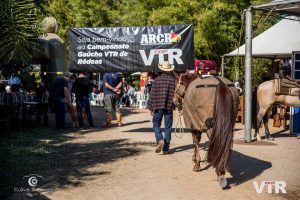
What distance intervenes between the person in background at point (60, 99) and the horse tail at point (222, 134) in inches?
330

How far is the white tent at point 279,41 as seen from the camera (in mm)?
17047

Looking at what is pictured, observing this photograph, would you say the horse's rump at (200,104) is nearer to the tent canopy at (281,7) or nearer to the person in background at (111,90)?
the tent canopy at (281,7)

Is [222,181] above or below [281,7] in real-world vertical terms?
below

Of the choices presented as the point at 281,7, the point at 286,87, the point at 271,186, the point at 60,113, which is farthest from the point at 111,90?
the point at 271,186

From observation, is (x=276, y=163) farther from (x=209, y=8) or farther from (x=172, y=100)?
(x=209, y=8)

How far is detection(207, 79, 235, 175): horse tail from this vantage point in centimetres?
A: 657

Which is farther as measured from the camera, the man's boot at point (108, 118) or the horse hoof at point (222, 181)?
the man's boot at point (108, 118)

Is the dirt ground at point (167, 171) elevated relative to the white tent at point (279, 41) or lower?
lower

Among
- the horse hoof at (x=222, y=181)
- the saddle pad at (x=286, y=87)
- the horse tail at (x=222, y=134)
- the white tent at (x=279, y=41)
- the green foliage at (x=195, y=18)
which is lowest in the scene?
the horse hoof at (x=222, y=181)

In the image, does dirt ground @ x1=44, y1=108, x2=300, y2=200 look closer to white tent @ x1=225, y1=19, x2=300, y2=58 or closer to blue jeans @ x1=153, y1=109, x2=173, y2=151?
blue jeans @ x1=153, y1=109, x2=173, y2=151

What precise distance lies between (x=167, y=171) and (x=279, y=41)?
11.2m

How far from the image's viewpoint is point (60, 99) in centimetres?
1434

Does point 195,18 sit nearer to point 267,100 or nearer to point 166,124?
point 267,100

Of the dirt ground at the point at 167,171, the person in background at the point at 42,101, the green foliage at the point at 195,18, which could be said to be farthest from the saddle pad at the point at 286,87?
the green foliage at the point at 195,18
